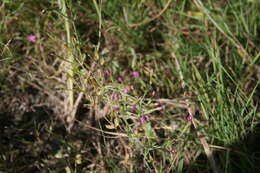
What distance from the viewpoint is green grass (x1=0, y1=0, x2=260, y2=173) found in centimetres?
158

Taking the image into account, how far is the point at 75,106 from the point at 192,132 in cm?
67

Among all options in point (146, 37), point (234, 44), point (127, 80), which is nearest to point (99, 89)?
point (127, 80)

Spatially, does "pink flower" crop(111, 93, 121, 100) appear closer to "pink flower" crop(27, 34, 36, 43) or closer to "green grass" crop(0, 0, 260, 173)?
"green grass" crop(0, 0, 260, 173)

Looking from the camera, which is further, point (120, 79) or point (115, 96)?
point (120, 79)

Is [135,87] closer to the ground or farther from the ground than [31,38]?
closer to the ground

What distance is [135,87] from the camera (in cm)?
179

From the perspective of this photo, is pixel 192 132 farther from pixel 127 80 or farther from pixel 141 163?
pixel 127 80

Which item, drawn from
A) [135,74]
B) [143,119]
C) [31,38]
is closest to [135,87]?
[135,74]

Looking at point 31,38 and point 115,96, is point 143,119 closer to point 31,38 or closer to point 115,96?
point 115,96

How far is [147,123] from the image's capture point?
1578 millimetres

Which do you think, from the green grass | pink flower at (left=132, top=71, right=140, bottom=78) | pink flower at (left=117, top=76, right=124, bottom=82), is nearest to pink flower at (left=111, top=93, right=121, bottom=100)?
the green grass

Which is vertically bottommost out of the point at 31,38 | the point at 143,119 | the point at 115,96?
the point at 143,119

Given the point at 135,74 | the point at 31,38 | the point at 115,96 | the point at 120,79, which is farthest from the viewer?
the point at 31,38

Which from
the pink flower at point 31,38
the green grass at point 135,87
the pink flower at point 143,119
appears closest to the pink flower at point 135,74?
the green grass at point 135,87
